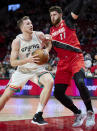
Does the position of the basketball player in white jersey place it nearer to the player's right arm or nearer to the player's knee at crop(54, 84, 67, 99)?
the player's right arm

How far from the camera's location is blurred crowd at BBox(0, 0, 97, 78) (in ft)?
52.3

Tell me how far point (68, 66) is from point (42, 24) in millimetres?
16887

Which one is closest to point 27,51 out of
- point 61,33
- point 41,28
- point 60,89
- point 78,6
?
point 61,33

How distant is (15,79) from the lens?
14.8 ft

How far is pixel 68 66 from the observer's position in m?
4.24

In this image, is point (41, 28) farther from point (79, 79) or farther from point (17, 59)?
point (79, 79)

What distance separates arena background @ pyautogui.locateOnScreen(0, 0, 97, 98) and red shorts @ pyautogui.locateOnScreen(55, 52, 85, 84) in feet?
Result: 19.3

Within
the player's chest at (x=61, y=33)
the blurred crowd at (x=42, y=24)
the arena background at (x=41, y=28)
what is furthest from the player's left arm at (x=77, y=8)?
the blurred crowd at (x=42, y=24)

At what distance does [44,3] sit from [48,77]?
19525mm

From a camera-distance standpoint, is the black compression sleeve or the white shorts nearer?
the black compression sleeve

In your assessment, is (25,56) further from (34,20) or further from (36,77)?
(34,20)

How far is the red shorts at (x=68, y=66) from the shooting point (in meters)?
4.19

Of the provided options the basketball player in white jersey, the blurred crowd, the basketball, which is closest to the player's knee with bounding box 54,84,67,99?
the basketball player in white jersey

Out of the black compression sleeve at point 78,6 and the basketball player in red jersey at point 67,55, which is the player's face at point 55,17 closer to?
the basketball player in red jersey at point 67,55
